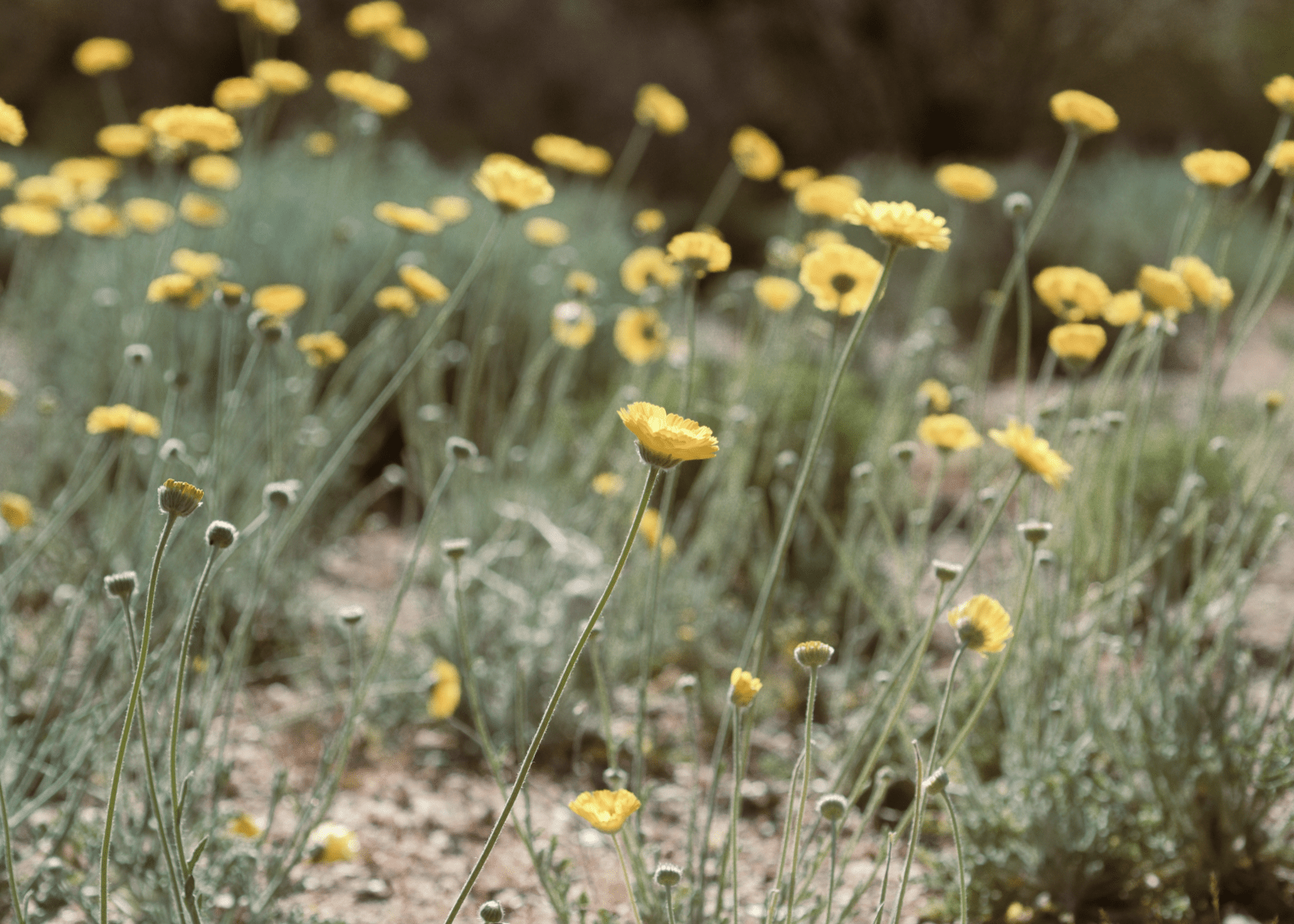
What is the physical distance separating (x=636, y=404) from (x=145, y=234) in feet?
11.2

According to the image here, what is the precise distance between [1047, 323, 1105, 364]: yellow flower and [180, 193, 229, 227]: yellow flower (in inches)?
99.2

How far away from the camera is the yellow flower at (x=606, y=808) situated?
3.35 feet

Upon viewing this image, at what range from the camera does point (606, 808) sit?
108cm

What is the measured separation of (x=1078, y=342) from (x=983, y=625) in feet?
2.08

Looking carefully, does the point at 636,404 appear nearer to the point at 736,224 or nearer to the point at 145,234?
the point at 145,234

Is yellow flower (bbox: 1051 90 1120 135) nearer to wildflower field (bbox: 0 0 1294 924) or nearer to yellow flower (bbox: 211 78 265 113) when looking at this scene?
wildflower field (bbox: 0 0 1294 924)

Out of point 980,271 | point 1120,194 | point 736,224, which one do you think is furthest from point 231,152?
point 1120,194

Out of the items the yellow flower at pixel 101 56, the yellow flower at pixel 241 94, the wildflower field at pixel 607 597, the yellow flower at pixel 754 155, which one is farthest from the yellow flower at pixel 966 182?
the yellow flower at pixel 101 56

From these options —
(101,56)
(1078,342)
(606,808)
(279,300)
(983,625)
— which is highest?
(1078,342)

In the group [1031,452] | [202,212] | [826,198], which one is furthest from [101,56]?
[1031,452]

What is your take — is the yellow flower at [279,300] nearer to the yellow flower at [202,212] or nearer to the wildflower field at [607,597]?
the wildflower field at [607,597]

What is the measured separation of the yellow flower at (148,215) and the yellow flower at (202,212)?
6 cm

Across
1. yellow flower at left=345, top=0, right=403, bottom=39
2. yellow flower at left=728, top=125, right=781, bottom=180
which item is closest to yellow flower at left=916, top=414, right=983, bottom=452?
yellow flower at left=728, top=125, right=781, bottom=180

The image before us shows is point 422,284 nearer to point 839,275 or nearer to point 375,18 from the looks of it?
point 839,275
